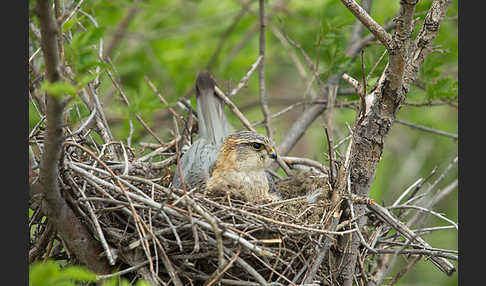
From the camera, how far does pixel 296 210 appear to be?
4383mm

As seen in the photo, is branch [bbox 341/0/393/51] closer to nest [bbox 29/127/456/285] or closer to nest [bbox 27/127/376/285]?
nest [bbox 29/127/456/285]

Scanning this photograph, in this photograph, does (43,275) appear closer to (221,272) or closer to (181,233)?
(221,272)

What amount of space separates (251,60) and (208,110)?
1.51 meters

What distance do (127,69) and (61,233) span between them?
3898 millimetres

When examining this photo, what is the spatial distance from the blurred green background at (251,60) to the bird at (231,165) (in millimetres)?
588

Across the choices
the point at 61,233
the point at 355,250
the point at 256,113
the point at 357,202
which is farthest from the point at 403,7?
the point at 256,113

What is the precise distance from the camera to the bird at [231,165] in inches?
183

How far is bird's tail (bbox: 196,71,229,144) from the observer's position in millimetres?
5312

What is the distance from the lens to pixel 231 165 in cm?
487

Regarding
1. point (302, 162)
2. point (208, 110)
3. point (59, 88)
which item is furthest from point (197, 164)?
point (59, 88)

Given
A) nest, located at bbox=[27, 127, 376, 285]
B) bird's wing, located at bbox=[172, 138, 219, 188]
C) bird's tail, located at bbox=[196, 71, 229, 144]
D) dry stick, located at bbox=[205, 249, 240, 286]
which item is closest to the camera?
dry stick, located at bbox=[205, 249, 240, 286]

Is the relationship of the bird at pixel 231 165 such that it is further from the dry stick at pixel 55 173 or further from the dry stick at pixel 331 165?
the dry stick at pixel 55 173

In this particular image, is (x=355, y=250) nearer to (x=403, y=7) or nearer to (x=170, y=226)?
(x=170, y=226)

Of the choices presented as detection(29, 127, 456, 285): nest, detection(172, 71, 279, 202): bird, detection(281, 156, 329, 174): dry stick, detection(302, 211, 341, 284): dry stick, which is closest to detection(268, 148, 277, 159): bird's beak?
detection(172, 71, 279, 202): bird
